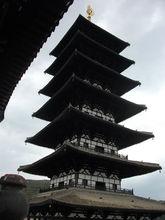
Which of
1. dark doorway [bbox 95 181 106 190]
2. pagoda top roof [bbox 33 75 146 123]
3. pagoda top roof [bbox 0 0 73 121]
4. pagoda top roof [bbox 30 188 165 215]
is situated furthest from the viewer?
pagoda top roof [bbox 33 75 146 123]

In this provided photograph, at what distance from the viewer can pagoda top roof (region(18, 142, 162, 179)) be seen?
58.9ft

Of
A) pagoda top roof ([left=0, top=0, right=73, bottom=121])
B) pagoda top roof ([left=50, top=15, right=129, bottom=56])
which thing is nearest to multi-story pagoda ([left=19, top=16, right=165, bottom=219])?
pagoda top roof ([left=50, top=15, right=129, bottom=56])

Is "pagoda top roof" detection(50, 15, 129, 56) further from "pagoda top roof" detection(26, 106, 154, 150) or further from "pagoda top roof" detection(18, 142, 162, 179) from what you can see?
"pagoda top roof" detection(18, 142, 162, 179)

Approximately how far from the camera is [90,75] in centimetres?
2433

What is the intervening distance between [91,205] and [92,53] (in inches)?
607

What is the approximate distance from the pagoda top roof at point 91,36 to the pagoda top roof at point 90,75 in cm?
451

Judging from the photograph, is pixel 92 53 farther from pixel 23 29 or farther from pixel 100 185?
pixel 23 29

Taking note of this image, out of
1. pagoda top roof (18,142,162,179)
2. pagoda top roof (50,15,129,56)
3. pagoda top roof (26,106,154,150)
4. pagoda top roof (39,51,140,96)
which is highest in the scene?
pagoda top roof (50,15,129,56)

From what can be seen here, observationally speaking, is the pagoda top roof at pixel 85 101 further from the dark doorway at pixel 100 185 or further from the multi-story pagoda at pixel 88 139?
the dark doorway at pixel 100 185

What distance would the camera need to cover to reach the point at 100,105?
2305cm

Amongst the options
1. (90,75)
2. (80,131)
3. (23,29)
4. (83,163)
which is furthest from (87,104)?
(23,29)

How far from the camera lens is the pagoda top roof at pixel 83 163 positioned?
1795 centimetres

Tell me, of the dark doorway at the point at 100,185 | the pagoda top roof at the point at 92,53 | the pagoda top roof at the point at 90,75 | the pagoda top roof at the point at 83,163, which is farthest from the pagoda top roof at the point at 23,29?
the pagoda top roof at the point at 92,53

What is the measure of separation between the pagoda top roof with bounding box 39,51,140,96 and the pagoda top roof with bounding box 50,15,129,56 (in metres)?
4.51
